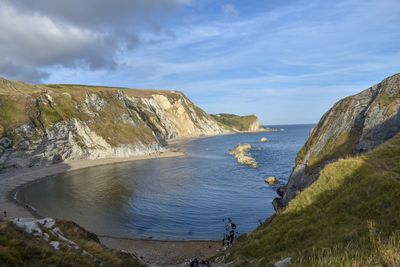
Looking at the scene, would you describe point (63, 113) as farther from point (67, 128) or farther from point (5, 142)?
point (5, 142)

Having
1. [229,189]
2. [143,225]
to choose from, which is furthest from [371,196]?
[229,189]

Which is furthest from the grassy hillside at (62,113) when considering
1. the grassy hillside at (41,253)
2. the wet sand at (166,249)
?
the grassy hillside at (41,253)

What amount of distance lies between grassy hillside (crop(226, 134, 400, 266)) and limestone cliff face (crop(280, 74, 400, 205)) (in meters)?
8.99

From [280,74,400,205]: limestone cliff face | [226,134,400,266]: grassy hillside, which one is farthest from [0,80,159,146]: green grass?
[226,134,400,266]: grassy hillside

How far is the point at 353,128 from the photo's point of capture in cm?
3594

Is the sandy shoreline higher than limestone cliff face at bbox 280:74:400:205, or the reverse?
limestone cliff face at bbox 280:74:400:205

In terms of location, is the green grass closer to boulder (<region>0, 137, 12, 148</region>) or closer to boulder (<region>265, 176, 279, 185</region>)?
boulder (<region>0, 137, 12, 148</region>)

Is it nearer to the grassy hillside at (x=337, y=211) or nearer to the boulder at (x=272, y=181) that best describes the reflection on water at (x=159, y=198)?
the boulder at (x=272, y=181)

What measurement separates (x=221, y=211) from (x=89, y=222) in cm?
1790

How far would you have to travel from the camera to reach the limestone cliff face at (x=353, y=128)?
101 ft

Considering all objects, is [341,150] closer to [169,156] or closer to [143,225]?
[143,225]

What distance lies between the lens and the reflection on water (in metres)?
45.5

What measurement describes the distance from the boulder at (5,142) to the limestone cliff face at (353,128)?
3013 inches

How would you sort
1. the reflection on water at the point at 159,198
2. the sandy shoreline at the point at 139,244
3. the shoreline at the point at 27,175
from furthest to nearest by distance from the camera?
1. the shoreline at the point at 27,175
2. the reflection on water at the point at 159,198
3. the sandy shoreline at the point at 139,244
